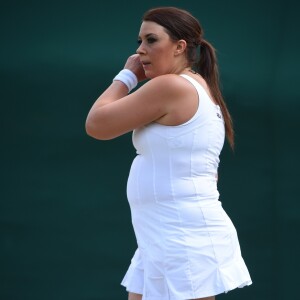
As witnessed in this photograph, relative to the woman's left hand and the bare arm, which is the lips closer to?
the woman's left hand

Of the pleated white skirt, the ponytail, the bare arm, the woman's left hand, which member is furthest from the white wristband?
the pleated white skirt

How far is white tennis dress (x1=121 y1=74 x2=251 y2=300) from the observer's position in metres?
2.66

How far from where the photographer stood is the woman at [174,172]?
266 centimetres

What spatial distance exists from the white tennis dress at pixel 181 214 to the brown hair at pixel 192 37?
14 cm

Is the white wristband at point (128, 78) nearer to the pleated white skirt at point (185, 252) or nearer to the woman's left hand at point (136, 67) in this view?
the woman's left hand at point (136, 67)

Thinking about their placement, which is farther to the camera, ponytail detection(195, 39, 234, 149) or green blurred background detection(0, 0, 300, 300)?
green blurred background detection(0, 0, 300, 300)

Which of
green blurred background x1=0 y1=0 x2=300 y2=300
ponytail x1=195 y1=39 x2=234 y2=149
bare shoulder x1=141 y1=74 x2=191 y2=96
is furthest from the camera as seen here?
green blurred background x1=0 y1=0 x2=300 y2=300

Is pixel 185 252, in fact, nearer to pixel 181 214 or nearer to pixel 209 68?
pixel 181 214

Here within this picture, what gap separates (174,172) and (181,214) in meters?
0.13

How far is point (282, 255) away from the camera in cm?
393

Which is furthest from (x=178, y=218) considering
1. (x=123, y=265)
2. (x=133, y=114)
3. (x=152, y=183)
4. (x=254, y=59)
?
(x=254, y=59)

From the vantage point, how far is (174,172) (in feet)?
8.81

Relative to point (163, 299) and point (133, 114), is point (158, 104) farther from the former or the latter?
point (163, 299)

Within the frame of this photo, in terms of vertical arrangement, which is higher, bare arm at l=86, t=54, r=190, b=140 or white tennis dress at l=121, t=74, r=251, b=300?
bare arm at l=86, t=54, r=190, b=140
